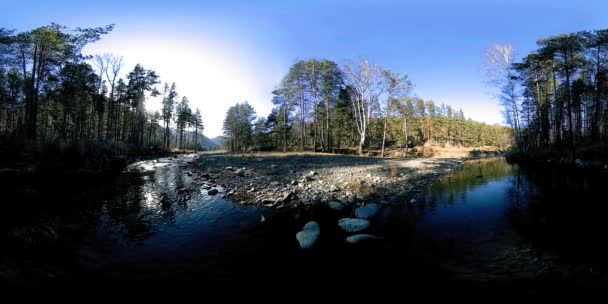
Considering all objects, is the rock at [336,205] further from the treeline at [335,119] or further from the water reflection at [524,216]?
the treeline at [335,119]

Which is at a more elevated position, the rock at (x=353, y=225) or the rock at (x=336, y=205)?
the rock at (x=336, y=205)

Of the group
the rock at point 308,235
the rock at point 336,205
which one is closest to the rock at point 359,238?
the rock at point 308,235

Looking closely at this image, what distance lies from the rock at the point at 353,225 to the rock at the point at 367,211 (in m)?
0.76

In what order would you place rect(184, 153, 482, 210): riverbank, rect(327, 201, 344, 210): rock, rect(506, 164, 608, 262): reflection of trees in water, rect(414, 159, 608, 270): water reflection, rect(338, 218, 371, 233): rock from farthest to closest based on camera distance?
1. rect(184, 153, 482, 210): riverbank
2. rect(327, 201, 344, 210): rock
3. rect(338, 218, 371, 233): rock
4. rect(414, 159, 608, 270): water reflection
5. rect(506, 164, 608, 262): reflection of trees in water

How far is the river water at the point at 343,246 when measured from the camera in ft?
14.3

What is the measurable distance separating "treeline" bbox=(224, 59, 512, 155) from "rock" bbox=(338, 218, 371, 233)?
26.1 meters

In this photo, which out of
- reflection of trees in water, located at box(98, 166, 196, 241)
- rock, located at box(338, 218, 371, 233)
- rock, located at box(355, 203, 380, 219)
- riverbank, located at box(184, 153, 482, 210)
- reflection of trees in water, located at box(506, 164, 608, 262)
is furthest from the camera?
riverbank, located at box(184, 153, 482, 210)

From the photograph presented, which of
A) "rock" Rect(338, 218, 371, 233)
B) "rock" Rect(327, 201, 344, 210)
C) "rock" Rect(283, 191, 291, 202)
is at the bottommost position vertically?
"rock" Rect(338, 218, 371, 233)

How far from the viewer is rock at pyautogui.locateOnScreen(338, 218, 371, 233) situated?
6496 mm

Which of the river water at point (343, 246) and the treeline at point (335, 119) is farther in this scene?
the treeline at point (335, 119)

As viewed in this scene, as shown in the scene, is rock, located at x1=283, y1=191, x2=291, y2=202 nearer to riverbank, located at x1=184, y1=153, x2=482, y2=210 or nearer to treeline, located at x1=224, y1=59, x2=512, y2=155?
riverbank, located at x1=184, y1=153, x2=482, y2=210

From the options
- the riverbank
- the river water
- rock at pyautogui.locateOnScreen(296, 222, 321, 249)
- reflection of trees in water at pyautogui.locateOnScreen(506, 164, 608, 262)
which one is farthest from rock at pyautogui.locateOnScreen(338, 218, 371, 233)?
reflection of trees in water at pyautogui.locateOnScreen(506, 164, 608, 262)

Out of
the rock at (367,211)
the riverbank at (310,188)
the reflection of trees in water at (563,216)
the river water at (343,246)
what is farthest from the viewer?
the riverbank at (310,188)

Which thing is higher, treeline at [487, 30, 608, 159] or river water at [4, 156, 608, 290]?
treeline at [487, 30, 608, 159]
